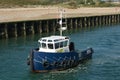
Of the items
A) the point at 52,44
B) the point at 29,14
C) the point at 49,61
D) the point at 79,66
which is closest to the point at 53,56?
the point at 49,61

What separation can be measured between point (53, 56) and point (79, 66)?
17.7 feet

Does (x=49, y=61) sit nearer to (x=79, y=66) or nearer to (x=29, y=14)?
(x=79, y=66)

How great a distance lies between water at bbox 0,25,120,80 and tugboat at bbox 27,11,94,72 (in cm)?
69

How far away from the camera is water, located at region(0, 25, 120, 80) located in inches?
1709

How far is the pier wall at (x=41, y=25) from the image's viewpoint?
7384 centimetres

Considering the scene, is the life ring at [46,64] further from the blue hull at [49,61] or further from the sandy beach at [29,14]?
the sandy beach at [29,14]

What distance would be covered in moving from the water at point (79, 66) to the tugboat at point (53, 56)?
2.26 feet

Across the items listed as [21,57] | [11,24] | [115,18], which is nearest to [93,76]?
[21,57]

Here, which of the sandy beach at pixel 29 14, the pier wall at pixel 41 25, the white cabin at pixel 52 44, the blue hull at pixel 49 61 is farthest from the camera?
the sandy beach at pixel 29 14

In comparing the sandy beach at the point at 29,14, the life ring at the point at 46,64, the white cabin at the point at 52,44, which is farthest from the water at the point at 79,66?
the sandy beach at the point at 29,14

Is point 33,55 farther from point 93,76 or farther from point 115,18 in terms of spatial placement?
point 115,18

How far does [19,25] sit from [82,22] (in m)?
22.4

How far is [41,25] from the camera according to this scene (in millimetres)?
80625

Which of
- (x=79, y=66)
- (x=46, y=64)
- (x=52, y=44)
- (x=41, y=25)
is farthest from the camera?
(x=41, y=25)
